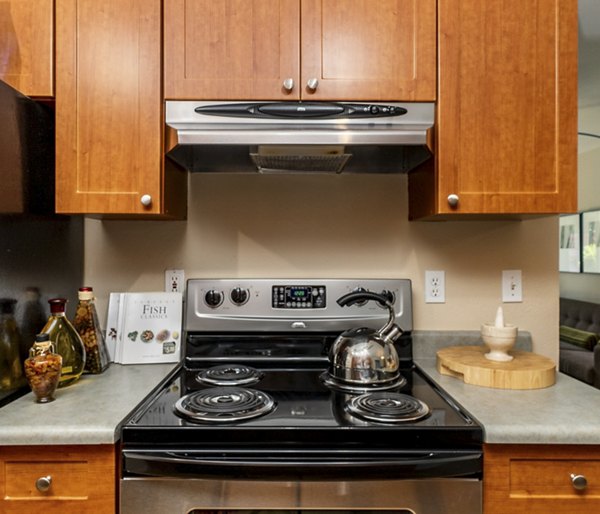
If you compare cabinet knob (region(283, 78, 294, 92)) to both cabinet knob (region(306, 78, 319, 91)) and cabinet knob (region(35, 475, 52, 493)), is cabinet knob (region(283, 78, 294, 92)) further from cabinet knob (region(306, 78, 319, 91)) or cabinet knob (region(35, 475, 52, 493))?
cabinet knob (region(35, 475, 52, 493))

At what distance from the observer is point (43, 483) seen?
1.04 metres

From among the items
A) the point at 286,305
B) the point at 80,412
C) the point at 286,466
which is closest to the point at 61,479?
the point at 80,412

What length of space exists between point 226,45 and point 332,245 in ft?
2.52

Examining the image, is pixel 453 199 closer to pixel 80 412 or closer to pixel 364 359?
pixel 364 359

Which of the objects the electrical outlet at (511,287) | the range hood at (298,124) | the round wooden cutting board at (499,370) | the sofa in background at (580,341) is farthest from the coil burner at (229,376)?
the sofa in background at (580,341)

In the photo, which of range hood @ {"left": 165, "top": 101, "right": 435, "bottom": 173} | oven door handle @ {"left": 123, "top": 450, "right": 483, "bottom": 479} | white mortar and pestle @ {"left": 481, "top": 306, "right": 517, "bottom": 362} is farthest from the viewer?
white mortar and pestle @ {"left": 481, "top": 306, "right": 517, "bottom": 362}

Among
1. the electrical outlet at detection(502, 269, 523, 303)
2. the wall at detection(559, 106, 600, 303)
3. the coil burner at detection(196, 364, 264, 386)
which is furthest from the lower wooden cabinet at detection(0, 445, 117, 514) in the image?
the wall at detection(559, 106, 600, 303)

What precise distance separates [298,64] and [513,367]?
3.60ft

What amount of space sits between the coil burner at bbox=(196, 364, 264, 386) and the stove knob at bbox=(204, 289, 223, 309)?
0.22 m

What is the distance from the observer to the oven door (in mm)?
1028

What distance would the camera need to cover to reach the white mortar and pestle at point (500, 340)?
1.43 m

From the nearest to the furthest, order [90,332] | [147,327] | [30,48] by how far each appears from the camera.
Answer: [30,48], [90,332], [147,327]

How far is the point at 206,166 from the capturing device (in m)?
1.67

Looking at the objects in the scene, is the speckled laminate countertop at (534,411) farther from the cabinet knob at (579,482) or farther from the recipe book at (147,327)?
the recipe book at (147,327)
